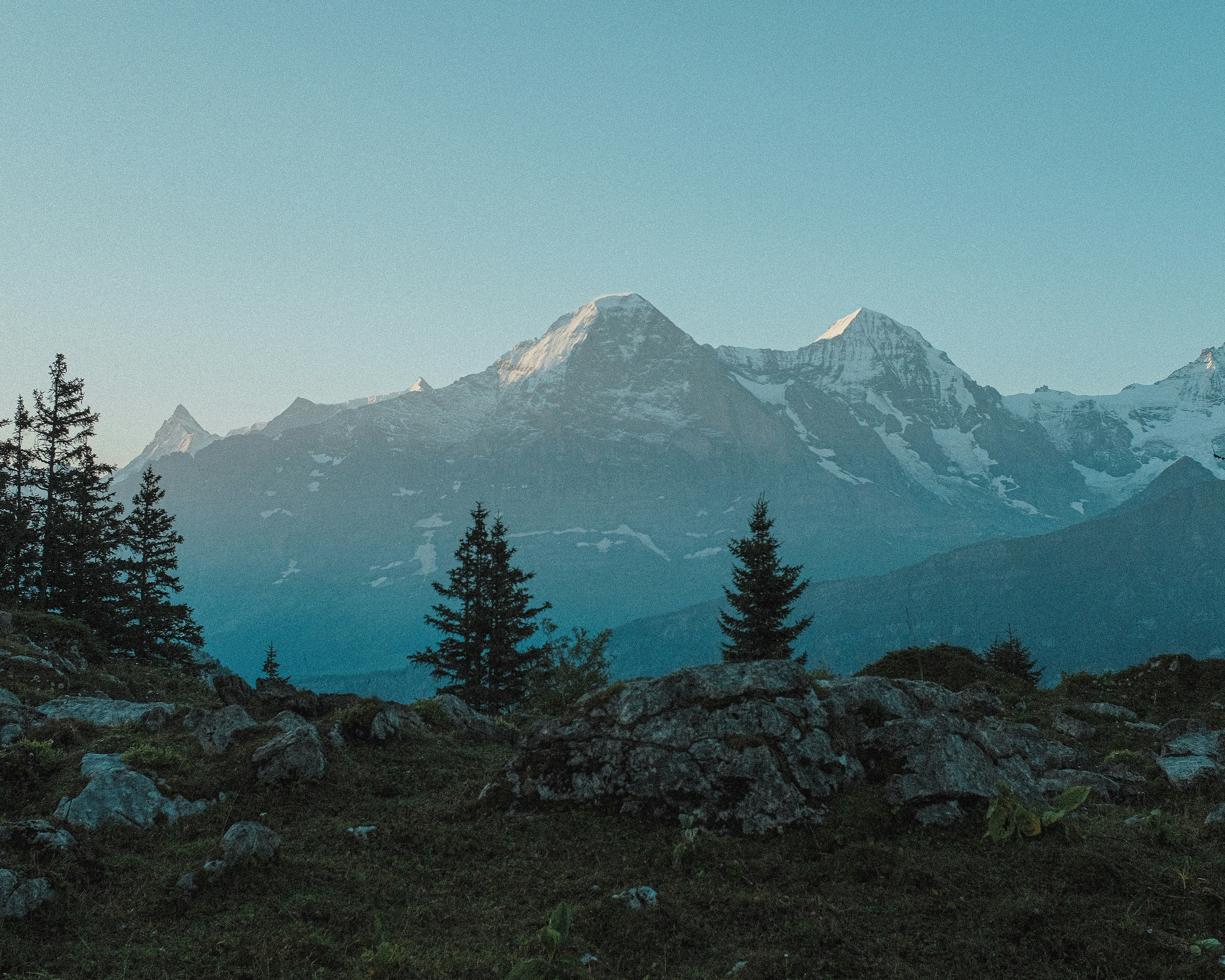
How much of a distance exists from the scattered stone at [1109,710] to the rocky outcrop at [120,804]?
82.0 feet

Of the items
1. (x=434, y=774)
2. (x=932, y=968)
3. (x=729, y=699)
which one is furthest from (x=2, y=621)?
(x=932, y=968)

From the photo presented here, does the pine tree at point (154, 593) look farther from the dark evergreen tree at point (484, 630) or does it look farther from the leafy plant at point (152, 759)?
the leafy plant at point (152, 759)

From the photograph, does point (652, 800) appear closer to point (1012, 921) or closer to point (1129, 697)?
point (1012, 921)

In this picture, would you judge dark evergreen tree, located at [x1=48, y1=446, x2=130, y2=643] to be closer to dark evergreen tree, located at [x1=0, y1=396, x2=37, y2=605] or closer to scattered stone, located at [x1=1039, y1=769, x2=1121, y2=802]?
dark evergreen tree, located at [x1=0, y1=396, x2=37, y2=605]

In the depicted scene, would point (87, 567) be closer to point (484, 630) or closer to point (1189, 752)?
point (484, 630)

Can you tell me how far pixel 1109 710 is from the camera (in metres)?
24.4

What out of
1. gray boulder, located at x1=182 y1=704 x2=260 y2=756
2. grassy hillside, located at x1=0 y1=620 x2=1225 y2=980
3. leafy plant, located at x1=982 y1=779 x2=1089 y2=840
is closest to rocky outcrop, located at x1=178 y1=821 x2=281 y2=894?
grassy hillside, located at x1=0 y1=620 x2=1225 y2=980

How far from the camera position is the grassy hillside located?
10.5 metres

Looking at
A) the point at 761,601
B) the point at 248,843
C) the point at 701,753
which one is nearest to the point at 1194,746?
the point at 701,753

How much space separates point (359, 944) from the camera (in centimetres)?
1115

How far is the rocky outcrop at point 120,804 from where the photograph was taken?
1416cm

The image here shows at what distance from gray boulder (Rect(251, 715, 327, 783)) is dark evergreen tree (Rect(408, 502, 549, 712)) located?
3081cm

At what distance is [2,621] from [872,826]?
31.8 meters

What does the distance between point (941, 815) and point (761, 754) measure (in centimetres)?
352
